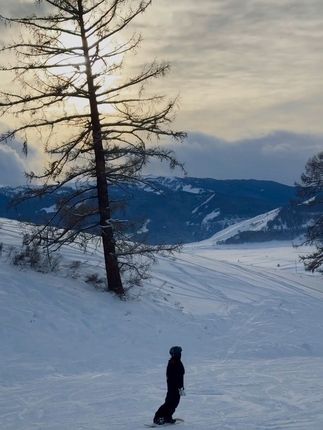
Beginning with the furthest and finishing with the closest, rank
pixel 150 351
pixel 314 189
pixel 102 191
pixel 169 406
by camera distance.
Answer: pixel 314 189 → pixel 102 191 → pixel 150 351 → pixel 169 406

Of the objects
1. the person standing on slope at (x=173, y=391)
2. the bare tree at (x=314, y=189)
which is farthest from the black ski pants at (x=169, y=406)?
the bare tree at (x=314, y=189)

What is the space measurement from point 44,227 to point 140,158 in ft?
12.2

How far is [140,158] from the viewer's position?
18.8 m

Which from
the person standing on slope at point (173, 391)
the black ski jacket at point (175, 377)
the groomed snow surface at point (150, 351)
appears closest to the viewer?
the person standing on slope at point (173, 391)

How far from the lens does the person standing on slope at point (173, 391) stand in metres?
10.1

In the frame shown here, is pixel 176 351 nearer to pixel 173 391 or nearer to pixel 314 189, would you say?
pixel 173 391

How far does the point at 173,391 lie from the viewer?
33.4ft

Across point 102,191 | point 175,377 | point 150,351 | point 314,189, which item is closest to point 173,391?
point 175,377

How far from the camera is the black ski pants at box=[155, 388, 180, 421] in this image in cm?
1008

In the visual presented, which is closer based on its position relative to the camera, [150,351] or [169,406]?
[169,406]

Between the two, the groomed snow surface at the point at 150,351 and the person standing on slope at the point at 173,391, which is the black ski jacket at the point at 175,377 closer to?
the person standing on slope at the point at 173,391

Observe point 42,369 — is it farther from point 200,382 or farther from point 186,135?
point 186,135

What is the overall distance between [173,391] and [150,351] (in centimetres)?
676

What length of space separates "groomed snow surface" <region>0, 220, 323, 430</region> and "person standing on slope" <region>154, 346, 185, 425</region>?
1.16 ft
